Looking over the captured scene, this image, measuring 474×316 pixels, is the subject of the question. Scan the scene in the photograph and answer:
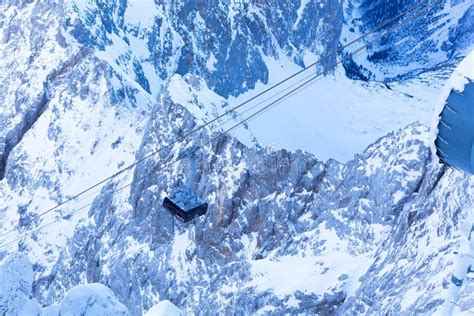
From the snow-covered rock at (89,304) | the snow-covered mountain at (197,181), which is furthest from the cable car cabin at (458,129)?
the snow-covered rock at (89,304)

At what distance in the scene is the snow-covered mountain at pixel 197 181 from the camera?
149 feet

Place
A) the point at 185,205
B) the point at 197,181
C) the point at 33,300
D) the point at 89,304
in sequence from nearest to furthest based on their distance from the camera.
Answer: the point at 185,205, the point at 89,304, the point at 33,300, the point at 197,181

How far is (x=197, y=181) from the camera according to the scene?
71000mm

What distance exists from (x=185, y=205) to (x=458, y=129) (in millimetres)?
20966

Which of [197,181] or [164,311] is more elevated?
[197,181]

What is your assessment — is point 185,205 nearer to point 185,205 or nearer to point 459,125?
point 185,205

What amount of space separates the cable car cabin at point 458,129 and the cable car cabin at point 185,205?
20095 mm

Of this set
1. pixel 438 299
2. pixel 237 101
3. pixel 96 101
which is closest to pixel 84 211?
pixel 96 101

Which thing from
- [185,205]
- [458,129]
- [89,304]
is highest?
[185,205]

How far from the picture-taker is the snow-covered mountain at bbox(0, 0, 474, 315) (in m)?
45.5

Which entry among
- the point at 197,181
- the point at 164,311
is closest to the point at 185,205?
the point at 164,311

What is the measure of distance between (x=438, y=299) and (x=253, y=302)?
25051 mm

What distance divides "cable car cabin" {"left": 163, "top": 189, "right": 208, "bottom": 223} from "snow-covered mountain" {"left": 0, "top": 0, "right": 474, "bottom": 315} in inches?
151

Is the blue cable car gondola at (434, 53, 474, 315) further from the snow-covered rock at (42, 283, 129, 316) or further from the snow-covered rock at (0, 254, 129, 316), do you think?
the snow-covered rock at (0, 254, 129, 316)
